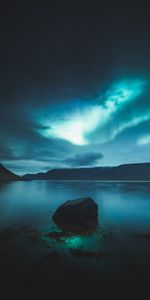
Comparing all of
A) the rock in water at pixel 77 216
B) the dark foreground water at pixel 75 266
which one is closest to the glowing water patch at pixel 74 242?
the dark foreground water at pixel 75 266

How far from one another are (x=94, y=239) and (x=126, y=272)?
387cm

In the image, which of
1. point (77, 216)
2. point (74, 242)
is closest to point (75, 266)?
point (74, 242)

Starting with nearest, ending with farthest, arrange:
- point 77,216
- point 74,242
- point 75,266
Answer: point 75,266
point 74,242
point 77,216

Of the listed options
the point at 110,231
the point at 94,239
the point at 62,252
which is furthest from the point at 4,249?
the point at 110,231

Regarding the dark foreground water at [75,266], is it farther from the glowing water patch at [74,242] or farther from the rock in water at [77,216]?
the rock in water at [77,216]

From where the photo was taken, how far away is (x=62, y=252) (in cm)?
837

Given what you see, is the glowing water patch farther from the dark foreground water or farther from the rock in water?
the rock in water

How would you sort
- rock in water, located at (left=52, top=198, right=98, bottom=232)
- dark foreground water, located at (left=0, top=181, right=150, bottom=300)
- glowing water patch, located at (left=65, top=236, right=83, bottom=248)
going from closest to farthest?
dark foreground water, located at (left=0, top=181, right=150, bottom=300) < glowing water patch, located at (left=65, top=236, right=83, bottom=248) < rock in water, located at (left=52, top=198, right=98, bottom=232)

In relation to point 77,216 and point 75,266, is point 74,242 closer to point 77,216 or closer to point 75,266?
point 75,266

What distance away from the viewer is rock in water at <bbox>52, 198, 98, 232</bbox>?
13.6 metres

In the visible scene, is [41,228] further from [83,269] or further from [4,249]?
[83,269]

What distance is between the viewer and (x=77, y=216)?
14.3 meters

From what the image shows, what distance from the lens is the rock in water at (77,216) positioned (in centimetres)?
1359

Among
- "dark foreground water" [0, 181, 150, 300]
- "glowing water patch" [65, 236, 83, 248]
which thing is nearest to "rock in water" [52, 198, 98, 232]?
"dark foreground water" [0, 181, 150, 300]
